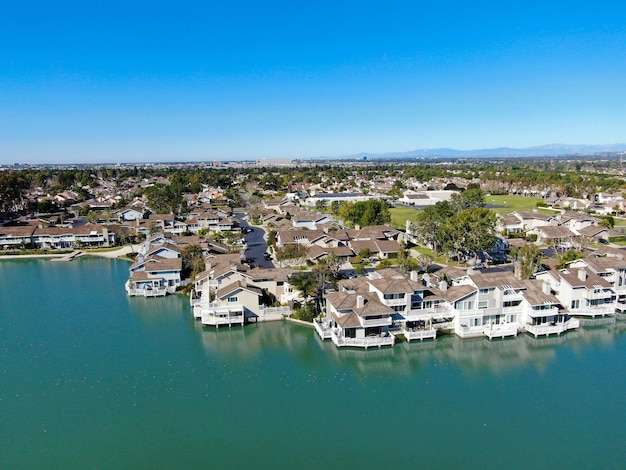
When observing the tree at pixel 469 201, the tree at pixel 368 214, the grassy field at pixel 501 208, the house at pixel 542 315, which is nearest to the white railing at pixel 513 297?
the house at pixel 542 315

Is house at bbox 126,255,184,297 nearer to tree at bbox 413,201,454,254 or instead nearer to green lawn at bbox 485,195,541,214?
tree at bbox 413,201,454,254

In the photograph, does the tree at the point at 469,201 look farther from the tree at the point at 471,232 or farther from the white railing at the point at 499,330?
the white railing at the point at 499,330

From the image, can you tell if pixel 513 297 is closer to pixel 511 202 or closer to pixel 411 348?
pixel 411 348

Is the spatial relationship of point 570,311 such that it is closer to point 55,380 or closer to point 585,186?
point 55,380

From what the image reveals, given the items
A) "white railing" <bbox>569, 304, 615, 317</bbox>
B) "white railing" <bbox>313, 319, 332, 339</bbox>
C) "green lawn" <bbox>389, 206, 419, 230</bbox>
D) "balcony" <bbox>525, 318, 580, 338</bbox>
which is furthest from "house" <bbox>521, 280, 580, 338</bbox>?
"green lawn" <bbox>389, 206, 419, 230</bbox>

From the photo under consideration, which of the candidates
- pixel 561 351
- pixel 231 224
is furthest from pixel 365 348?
pixel 231 224

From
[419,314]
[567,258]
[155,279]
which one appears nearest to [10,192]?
[155,279]
